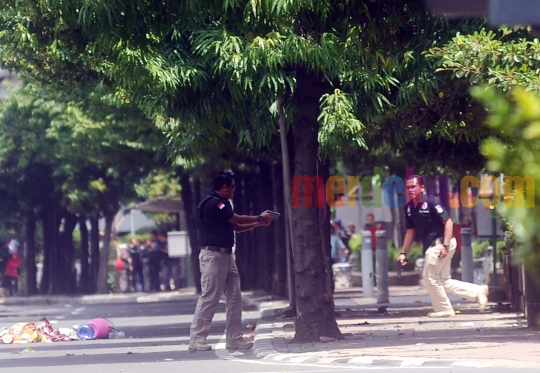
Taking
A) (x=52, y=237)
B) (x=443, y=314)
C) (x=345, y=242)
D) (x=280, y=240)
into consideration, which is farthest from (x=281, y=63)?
(x=52, y=237)

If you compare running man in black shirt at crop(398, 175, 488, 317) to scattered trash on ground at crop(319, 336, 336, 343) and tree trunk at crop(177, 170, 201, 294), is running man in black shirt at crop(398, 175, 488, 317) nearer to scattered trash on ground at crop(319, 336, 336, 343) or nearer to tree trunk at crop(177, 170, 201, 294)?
scattered trash on ground at crop(319, 336, 336, 343)

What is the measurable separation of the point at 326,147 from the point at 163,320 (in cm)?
731

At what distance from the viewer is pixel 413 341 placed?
34.2 ft

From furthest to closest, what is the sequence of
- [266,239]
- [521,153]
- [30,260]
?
[30,260], [266,239], [521,153]

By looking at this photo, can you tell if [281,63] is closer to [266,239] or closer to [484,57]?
[484,57]

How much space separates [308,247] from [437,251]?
324 centimetres

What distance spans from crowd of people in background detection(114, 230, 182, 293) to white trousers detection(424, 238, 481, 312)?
69.9 feet

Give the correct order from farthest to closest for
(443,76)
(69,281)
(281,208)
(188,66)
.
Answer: (69,281) → (281,208) → (188,66) → (443,76)

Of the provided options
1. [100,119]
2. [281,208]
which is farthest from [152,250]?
[281,208]

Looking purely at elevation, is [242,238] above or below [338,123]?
below

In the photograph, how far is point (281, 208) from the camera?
63.0 ft

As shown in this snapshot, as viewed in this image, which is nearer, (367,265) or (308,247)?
(308,247)

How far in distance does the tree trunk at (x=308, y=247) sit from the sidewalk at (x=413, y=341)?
236 mm

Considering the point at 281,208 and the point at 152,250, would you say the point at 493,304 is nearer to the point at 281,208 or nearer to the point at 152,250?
the point at 281,208
